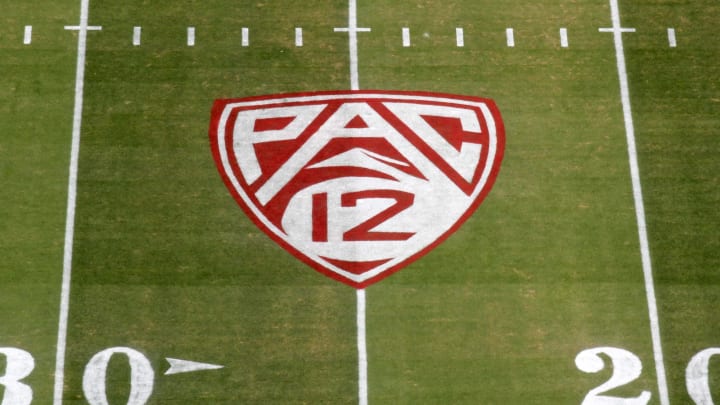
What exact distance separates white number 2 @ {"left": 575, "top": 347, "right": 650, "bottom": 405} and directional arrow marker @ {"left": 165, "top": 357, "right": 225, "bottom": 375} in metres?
4.34

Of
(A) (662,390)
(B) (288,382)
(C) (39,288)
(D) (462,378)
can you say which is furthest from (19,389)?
(A) (662,390)

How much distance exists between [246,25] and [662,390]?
7.20 meters

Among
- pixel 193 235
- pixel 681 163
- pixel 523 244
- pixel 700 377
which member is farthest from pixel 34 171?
pixel 700 377

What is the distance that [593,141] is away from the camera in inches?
570

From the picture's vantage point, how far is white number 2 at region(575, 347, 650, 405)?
1295cm

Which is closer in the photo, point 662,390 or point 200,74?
point 662,390

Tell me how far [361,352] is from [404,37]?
452cm

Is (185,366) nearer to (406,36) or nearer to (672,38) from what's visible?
(406,36)

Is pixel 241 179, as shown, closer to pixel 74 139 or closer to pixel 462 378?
pixel 74 139

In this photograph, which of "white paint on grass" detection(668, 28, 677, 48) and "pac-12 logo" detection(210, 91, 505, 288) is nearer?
"pac-12 logo" detection(210, 91, 505, 288)

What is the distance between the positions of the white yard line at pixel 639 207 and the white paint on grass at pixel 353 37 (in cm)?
340

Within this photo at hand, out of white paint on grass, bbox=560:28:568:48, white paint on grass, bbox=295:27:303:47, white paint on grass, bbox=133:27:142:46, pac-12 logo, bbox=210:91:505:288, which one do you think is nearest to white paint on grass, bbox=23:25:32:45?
white paint on grass, bbox=133:27:142:46

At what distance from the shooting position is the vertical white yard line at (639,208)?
13.2m

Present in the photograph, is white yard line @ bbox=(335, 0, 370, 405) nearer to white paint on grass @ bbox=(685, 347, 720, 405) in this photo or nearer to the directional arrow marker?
the directional arrow marker
